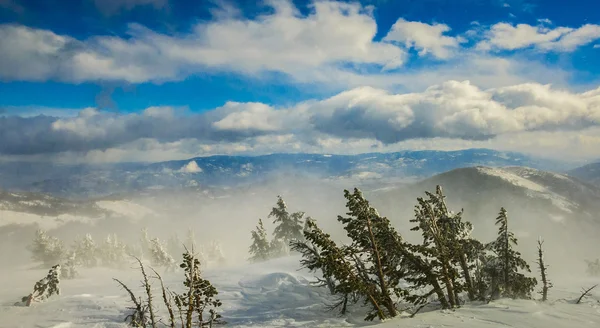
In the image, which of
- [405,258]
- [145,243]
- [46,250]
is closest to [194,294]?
[405,258]

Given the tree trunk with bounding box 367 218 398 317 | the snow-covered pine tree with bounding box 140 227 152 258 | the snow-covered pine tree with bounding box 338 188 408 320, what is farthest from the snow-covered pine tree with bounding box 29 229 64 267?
the tree trunk with bounding box 367 218 398 317

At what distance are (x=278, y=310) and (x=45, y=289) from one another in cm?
2626

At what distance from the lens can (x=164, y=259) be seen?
83250 mm

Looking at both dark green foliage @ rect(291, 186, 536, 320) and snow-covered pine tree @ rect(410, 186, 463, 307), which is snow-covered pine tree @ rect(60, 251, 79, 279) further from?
snow-covered pine tree @ rect(410, 186, 463, 307)

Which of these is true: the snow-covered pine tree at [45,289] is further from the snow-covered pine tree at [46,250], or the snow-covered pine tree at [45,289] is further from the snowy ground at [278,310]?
the snow-covered pine tree at [46,250]

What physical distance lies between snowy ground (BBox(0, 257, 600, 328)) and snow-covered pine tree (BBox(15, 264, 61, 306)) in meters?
0.86

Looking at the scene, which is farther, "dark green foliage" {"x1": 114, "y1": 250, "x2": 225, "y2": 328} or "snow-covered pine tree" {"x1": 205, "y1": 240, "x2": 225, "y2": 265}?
"snow-covered pine tree" {"x1": 205, "y1": 240, "x2": 225, "y2": 265}

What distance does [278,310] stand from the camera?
31.4 meters

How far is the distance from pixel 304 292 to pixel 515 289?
1876cm

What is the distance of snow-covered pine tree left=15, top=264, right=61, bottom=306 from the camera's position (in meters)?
38.3

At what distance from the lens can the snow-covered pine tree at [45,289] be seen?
3828 centimetres

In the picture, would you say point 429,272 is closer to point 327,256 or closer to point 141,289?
point 327,256

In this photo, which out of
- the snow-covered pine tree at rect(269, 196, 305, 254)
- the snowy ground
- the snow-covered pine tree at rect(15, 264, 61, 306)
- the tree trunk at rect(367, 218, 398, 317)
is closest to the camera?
the snowy ground

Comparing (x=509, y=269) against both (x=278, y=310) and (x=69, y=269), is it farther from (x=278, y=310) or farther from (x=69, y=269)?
(x=69, y=269)
